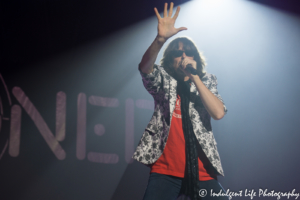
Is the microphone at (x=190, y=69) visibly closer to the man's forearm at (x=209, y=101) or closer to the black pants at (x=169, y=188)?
the man's forearm at (x=209, y=101)

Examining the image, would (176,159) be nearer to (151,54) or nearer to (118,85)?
(151,54)

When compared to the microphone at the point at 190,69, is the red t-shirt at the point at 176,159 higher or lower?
lower

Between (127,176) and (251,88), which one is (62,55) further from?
(251,88)

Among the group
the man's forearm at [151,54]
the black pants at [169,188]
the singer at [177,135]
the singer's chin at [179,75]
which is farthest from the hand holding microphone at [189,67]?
the black pants at [169,188]

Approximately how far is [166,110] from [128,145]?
3.26 ft

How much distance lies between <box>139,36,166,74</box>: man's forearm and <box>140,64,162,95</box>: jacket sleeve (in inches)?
2.1

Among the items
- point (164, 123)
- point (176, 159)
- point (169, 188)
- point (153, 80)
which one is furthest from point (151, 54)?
point (169, 188)

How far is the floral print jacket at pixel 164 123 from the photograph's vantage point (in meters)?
1.32

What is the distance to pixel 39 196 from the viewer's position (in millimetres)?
1951

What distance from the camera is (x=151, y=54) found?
1236 mm

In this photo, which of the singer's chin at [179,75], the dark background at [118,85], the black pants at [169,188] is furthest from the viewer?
the dark background at [118,85]

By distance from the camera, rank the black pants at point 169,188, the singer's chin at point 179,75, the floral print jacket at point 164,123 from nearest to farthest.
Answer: the black pants at point 169,188 < the floral print jacket at point 164,123 < the singer's chin at point 179,75

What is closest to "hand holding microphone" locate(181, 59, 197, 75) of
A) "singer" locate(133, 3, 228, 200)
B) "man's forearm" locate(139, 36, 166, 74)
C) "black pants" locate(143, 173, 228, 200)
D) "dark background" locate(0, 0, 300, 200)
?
"singer" locate(133, 3, 228, 200)

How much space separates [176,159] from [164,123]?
21cm
